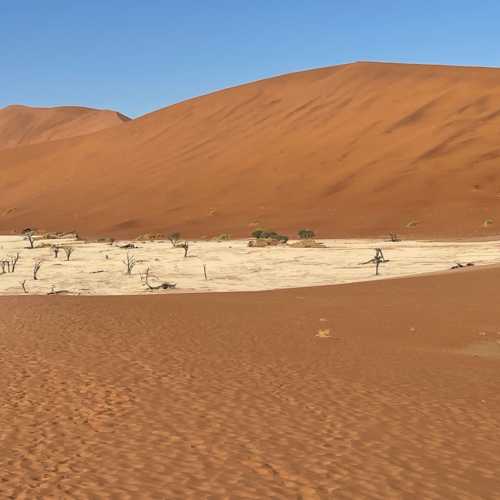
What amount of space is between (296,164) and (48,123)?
9372 cm

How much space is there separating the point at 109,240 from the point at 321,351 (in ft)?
104

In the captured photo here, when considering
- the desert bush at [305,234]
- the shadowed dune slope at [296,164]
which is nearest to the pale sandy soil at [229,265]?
the desert bush at [305,234]

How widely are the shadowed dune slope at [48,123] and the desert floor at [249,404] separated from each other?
384ft

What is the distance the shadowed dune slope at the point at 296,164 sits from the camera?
45281 mm

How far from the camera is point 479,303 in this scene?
16.7 meters

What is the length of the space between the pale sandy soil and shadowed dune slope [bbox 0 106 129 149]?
3784 inches

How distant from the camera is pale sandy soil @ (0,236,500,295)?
22.8 m

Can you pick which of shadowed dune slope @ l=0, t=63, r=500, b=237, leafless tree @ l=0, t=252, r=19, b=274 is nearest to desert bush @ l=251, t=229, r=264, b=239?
shadowed dune slope @ l=0, t=63, r=500, b=237

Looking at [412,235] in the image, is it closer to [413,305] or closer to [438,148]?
[438,148]

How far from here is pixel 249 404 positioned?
8.26m

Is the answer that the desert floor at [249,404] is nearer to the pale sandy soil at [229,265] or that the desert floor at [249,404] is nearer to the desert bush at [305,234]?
the pale sandy soil at [229,265]

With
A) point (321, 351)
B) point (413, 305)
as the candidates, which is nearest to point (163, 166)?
point (413, 305)

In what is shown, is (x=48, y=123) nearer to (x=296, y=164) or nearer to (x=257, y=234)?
(x=296, y=164)

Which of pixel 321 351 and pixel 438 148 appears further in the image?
pixel 438 148
